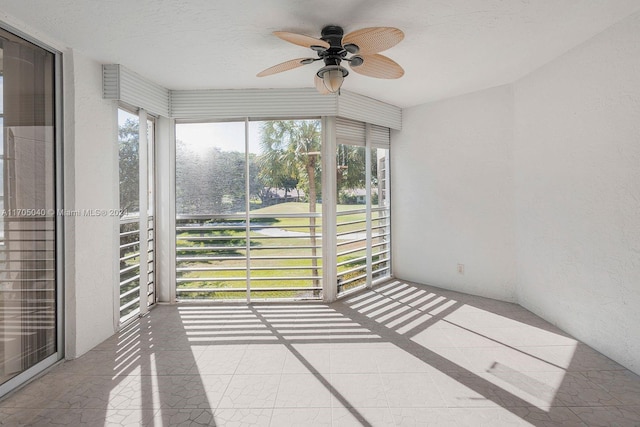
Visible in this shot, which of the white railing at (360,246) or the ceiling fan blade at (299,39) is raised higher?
the ceiling fan blade at (299,39)

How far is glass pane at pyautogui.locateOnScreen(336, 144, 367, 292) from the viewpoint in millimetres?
4242

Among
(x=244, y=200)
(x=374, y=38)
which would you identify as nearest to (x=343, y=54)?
(x=374, y=38)

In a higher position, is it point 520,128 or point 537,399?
point 520,128

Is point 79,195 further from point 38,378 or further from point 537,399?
point 537,399

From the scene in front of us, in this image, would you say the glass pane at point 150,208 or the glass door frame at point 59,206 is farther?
the glass pane at point 150,208

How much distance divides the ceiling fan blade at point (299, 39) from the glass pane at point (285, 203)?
189cm

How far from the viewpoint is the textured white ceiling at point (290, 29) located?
85.4 inches

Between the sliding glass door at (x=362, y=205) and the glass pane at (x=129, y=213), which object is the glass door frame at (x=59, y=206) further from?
the sliding glass door at (x=362, y=205)

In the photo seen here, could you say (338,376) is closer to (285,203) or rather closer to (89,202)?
(285,203)

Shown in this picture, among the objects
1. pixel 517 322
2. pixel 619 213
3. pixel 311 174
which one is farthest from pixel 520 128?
pixel 311 174

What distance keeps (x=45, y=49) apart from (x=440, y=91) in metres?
3.78

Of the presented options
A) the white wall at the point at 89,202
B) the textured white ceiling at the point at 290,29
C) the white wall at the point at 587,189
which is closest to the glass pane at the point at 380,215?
the textured white ceiling at the point at 290,29

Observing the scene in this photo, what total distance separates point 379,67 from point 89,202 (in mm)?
2611

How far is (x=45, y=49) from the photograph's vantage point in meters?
2.56
